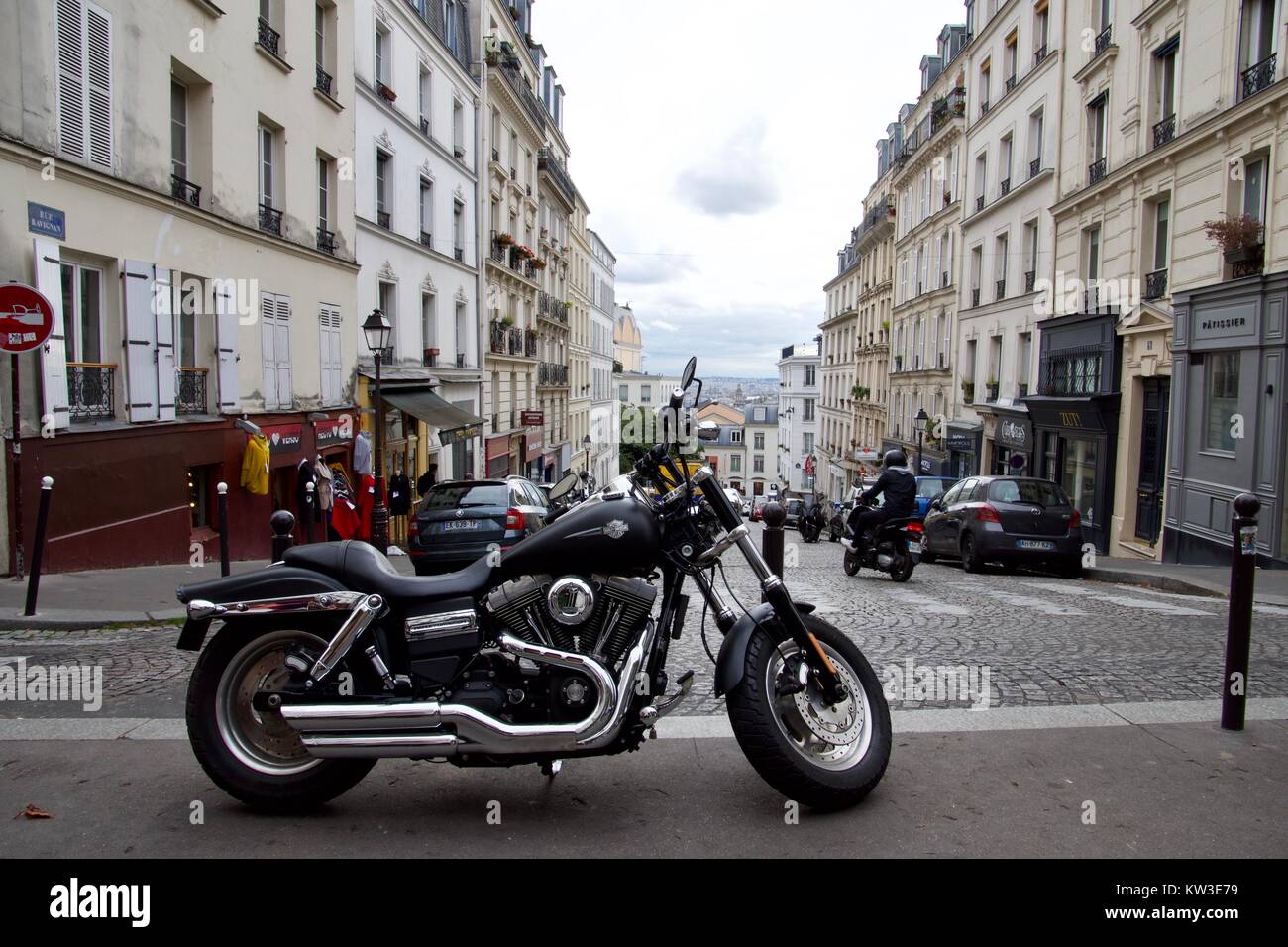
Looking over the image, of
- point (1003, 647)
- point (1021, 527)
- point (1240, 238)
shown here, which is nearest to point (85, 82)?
point (1003, 647)

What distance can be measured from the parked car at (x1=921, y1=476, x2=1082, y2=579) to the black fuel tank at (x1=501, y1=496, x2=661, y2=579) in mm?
11265

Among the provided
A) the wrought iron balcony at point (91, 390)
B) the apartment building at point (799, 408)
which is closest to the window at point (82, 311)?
the wrought iron balcony at point (91, 390)

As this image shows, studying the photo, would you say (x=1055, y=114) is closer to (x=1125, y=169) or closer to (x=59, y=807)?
(x=1125, y=169)

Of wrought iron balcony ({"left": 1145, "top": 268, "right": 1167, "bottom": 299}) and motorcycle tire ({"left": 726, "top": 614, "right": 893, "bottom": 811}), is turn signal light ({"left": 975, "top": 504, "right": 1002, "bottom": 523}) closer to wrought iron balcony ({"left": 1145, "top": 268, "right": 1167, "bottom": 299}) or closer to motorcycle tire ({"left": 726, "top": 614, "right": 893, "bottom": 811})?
wrought iron balcony ({"left": 1145, "top": 268, "right": 1167, "bottom": 299})

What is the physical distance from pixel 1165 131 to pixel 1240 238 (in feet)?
15.9

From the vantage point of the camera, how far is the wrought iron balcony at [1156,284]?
18.4 metres

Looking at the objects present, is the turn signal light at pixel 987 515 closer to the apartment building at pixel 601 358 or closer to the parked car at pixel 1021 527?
the parked car at pixel 1021 527

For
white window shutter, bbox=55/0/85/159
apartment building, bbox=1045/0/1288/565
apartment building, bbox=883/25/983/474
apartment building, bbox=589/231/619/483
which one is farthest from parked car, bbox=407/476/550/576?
apartment building, bbox=589/231/619/483

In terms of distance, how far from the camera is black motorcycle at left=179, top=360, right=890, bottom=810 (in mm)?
3447

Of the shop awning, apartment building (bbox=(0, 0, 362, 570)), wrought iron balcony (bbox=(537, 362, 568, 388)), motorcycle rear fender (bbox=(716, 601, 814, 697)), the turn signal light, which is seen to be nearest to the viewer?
motorcycle rear fender (bbox=(716, 601, 814, 697))

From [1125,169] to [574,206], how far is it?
3489cm

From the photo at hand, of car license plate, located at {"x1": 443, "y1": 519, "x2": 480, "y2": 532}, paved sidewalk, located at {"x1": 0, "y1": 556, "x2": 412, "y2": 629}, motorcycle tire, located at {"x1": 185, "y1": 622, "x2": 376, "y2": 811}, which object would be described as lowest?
paved sidewalk, located at {"x1": 0, "y1": 556, "x2": 412, "y2": 629}
